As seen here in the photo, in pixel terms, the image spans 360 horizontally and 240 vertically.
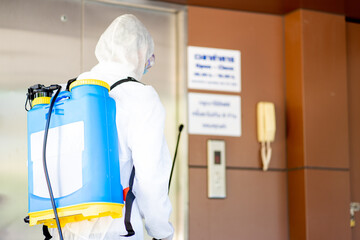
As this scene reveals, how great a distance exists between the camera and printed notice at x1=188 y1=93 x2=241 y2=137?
5328mm

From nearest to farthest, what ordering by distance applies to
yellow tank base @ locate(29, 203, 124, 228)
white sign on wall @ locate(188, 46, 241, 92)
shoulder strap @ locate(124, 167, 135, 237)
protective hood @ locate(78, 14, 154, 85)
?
yellow tank base @ locate(29, 203, 124, 228) → shoulder strap @ locate(124, 167, 135, 237) → protective hood @ locate(78, 14, 154, 85) → white sign on wall @ locate(188, 46, 241, 92)

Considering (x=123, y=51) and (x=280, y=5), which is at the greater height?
(x=280, y=5)

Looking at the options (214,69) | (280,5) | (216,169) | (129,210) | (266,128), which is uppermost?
(280,5)

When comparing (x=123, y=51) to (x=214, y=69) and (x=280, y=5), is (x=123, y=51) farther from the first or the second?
(x=280, y=5)

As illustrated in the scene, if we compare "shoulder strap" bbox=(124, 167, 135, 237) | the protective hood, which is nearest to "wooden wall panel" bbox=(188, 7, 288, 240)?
the protective hood

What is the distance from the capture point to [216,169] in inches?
208

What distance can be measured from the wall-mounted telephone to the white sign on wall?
285 millimetres

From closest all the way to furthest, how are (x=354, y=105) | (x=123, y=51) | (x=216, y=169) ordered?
1. (x=123, y=51)
2. (x=216, y=169)
3. (x=354, y=105)

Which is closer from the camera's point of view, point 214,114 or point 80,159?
point 80,159

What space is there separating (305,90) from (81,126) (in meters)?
3.27

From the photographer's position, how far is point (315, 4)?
5.49 metres

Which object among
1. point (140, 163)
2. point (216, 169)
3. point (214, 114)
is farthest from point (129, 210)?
point (214, 114)

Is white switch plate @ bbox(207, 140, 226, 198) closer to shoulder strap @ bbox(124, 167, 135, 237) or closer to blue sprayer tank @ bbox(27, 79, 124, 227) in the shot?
shoulder strap @ bbox(124, 167, 135, 237)

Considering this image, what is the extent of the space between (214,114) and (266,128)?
0.47 m
